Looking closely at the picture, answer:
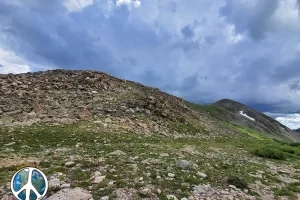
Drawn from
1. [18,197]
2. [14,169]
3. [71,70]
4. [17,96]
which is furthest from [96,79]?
[18,197]

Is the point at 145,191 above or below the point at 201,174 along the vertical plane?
below

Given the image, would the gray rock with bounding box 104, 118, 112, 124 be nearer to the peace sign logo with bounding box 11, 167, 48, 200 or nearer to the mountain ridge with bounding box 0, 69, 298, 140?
the mountain ridge with bounding box 0, 69, 298, 140

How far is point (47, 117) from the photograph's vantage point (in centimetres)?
2747

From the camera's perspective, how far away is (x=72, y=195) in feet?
34.8

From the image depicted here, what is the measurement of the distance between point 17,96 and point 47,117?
273 inches

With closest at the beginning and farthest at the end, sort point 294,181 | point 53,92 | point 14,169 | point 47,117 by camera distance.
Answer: point 14,169 < point 294,181 < point 47,117 < point 53,92

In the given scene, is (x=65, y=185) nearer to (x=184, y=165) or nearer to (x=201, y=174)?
(x=184, y=165)

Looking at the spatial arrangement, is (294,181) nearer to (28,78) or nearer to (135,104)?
(135,104)

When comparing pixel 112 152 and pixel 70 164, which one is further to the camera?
pixel 112 152

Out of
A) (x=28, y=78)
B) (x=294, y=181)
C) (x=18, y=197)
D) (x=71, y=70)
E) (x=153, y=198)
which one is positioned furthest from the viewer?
(x=71, y=70)

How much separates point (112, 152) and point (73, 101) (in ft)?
54.5

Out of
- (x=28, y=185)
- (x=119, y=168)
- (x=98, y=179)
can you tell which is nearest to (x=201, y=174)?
(x=119, y=168)

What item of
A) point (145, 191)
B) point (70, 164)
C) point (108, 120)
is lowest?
point (145, 191)

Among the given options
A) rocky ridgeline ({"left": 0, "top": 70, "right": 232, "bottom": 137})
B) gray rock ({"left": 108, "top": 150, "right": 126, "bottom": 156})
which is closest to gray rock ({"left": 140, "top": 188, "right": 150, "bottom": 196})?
gray rock ({"left": 108, "top": 150, "right": 126, "bottom": 156})
